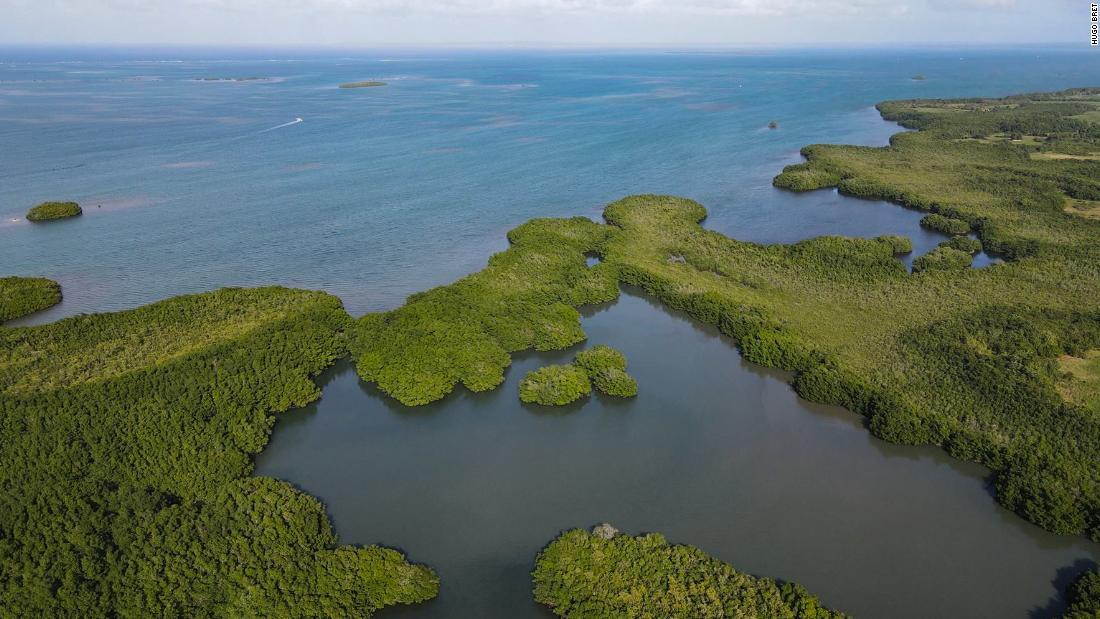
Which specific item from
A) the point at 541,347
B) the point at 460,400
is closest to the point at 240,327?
the point at 460,400

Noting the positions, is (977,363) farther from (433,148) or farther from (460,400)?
(433,148)

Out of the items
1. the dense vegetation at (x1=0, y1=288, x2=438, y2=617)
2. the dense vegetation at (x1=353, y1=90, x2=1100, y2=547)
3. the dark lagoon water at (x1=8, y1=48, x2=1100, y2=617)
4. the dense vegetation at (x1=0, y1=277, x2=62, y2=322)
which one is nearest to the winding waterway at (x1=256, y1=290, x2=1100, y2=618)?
the dark lagoon water at (x1=8, y1=48, x2=1100, y2=617)

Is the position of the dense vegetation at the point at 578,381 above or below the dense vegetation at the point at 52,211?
below

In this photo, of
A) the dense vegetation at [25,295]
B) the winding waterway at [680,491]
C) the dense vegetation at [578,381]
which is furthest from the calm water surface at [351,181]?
the winding waterway at [680,491]

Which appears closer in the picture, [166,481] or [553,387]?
[166,481]

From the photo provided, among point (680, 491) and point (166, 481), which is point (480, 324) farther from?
point (166, 481)

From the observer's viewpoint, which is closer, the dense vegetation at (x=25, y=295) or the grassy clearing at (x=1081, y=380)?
the grassy clearing at (x=1081, y=380)

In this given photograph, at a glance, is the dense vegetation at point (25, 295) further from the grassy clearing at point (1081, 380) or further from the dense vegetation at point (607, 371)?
the grassy clearing at point (1081, 380)

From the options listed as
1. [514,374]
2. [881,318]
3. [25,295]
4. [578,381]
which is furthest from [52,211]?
[881,318]
